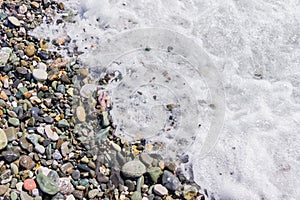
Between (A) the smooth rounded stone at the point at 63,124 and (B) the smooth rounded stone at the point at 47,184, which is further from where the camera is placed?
(A) the smooth rounded stone at the point at 63,124

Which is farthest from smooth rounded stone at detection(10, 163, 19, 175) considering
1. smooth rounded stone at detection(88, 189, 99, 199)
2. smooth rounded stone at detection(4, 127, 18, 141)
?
smooth rounded stone at detection(88, 189, 99, 199)

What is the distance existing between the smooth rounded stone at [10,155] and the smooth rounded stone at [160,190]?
123 centimetres

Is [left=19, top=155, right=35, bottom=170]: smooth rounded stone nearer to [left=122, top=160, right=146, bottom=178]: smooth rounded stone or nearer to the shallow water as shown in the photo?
[left=122, top=160, right=146, bottom=178]: smooth rounded stone

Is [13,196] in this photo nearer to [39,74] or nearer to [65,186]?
[65,186]

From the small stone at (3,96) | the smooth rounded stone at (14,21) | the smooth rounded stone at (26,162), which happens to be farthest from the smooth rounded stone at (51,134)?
the smooth rounded stone at (14,21)

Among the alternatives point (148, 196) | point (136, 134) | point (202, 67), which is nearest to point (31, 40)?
point (136, 134)

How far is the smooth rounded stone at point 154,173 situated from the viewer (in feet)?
11.8

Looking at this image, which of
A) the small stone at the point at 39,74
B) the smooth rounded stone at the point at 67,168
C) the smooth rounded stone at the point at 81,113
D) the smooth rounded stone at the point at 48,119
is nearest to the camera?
the smooth rounded stone at the point at 67,168

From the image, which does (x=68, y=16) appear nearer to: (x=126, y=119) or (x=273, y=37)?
(x=126, y=119)

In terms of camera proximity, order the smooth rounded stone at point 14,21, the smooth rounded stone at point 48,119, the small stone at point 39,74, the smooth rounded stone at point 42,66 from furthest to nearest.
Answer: the smooth rounded stone at point 14,21
the smooth rounded stone at point 42,66
the small stone at point 39,74
the smooth rounded stone at point 48,119

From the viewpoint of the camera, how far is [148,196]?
3537 millimetres

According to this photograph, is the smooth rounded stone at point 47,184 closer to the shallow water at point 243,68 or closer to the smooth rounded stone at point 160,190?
the smooth rounded stone at point 160,190

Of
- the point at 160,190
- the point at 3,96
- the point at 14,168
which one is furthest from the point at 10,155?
the point at 160,190

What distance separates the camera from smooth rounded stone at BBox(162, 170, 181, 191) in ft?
11.8
